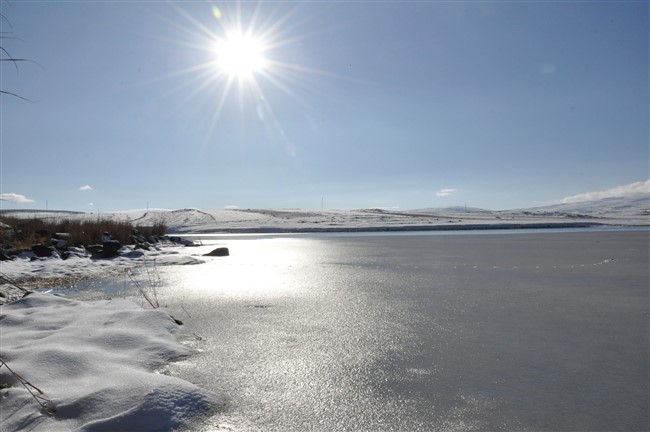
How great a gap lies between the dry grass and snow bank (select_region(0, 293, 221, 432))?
8.51 metres

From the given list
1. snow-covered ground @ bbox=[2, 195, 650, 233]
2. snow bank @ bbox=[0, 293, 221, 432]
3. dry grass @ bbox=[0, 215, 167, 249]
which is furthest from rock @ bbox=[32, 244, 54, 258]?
snow-covered ground @ bbox=[2, 195, 650, 233]

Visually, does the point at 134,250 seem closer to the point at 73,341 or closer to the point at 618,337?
the point at 73,341

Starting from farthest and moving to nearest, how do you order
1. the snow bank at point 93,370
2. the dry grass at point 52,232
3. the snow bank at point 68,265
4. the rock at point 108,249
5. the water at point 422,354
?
the dry grass at point 52,232 < the rock at point 108,249 < the snow bank at point 68,265 < the water at point 422,354 < the snow bank at point 93,370

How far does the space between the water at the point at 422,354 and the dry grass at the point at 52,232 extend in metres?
7.59

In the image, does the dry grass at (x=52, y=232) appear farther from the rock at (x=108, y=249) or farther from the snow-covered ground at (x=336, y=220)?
the snow-covered ground at (x=336, y=220)

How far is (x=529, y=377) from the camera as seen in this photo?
7.88ft

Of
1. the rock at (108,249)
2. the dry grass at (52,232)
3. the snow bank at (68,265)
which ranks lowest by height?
the snow bank at (68,265)

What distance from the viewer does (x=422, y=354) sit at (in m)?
2.83

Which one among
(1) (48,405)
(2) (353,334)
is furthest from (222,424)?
(2) (353,334)

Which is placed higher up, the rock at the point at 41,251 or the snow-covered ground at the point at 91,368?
the rock at the point at 41,251

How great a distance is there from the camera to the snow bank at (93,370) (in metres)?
1.86

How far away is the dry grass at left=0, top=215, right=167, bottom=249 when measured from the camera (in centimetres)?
1059

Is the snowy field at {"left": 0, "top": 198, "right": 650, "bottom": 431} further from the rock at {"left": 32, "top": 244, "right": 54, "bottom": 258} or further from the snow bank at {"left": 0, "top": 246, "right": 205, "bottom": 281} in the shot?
the rock at {"left": 32, "top": 244, "right": 54, "bottom": 258}

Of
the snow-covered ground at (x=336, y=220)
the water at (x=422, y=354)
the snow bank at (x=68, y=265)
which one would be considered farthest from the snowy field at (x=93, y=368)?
the snow-covered ground at (x=336, y=220)
